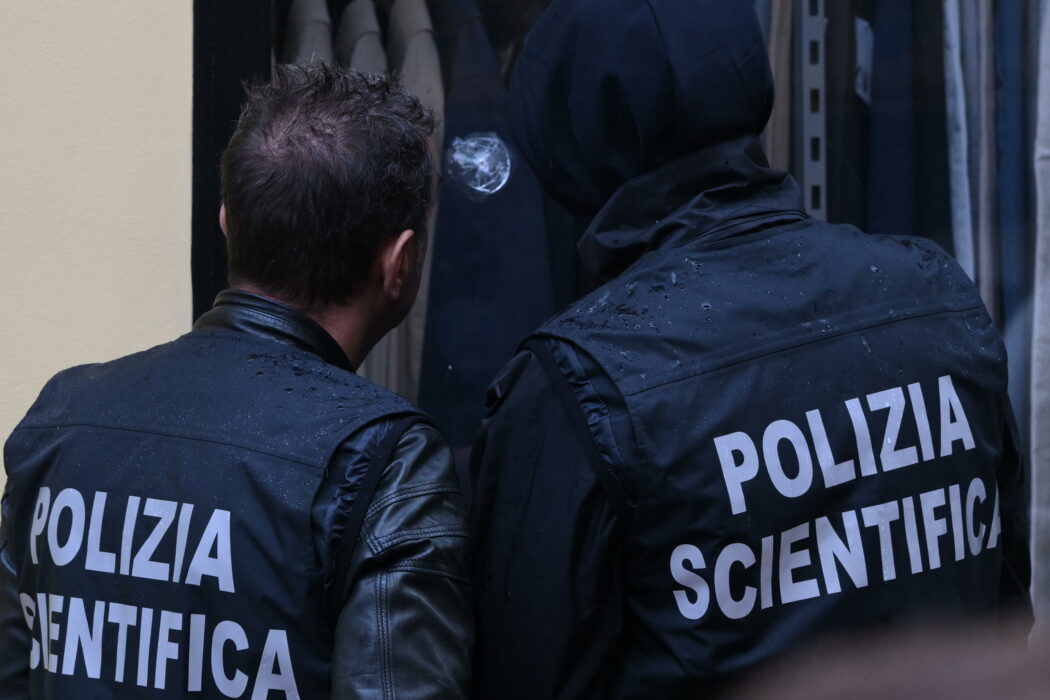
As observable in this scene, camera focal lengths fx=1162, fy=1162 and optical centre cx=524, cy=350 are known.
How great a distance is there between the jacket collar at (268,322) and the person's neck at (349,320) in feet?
0.04

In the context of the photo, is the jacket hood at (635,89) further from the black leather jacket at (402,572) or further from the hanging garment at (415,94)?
the hanging garment at (415,94)

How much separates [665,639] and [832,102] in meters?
1.30

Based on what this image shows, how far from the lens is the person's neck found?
1276mm

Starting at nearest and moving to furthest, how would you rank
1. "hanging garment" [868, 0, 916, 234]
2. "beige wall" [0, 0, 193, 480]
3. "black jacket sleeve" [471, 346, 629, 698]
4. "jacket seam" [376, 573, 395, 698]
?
"jacket seam" [376, 573, 395, 698] → "black jacket sleeve" [471, 346, 629, 698] → "beige wall" [0, 0, 193, 480] → "hanging garment" [868, 0, 916, 234]

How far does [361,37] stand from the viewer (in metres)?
2.13

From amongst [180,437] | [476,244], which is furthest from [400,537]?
[476,244]

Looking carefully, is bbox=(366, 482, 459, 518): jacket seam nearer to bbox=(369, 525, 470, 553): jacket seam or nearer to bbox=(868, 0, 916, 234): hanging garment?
bbox=(369, 525, 470, 553): jacket seam

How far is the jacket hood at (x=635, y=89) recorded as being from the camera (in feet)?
4.36

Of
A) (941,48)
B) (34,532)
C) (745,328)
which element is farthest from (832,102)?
(34,532)

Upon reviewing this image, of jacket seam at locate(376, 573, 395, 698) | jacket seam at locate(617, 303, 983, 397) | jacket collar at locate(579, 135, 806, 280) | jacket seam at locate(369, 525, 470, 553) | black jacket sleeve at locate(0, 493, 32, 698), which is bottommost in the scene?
black jacket sleeve at locate(0, 493, 32, 698)

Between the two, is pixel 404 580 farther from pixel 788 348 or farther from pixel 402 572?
pixel 788 348

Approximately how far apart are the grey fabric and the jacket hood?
→ 0.92 metres

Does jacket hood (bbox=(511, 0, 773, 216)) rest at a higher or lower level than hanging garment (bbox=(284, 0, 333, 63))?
lower

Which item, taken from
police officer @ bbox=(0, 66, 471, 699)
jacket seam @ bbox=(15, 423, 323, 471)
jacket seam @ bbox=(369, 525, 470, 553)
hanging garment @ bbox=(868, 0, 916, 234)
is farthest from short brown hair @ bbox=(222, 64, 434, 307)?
hanging garment @ bbox=(868, 0, 916, 234)
